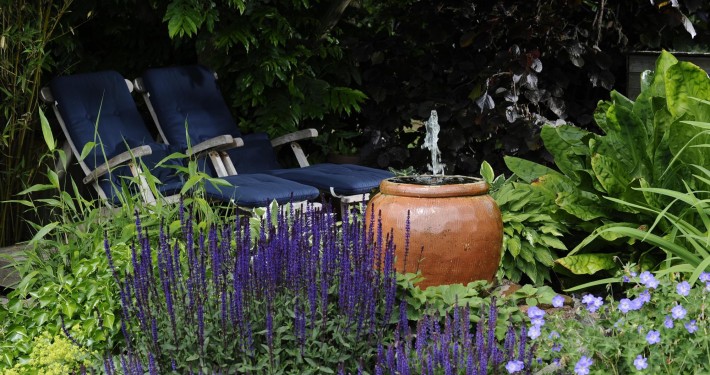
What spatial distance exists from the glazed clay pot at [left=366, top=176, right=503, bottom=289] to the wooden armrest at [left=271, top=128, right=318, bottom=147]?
224cm

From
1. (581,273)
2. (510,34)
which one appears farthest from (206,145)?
(581,273)

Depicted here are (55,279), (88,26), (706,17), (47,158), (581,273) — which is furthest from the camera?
(88,26)

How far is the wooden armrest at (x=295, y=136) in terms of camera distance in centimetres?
565

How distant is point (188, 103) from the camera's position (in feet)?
18.8

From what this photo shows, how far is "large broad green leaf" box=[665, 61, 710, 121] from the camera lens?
3602 millimetres

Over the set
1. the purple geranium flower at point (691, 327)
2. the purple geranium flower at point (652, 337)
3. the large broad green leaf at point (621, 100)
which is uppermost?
the large broad green leaf at point (621, 100)

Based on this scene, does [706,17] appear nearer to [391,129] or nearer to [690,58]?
[690,58]

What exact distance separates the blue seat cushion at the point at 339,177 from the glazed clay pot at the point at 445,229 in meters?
1.49

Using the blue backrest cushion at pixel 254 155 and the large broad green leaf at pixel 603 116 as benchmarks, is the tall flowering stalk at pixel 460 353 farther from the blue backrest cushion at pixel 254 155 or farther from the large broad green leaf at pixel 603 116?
the blue backrest cushion at pixel 254 155

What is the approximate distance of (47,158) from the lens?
525cm

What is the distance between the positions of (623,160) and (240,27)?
2.62 meters

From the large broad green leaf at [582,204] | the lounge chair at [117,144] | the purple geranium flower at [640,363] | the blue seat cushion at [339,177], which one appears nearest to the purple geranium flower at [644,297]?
the purple geranium flower at [640,363]

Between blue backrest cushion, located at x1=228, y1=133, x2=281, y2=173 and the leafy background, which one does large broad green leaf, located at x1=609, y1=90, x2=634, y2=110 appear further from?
blue backrest cushion, located at x1=228, y1=133, x2=281, y2=173

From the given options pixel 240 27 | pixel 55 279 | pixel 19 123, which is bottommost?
pixel 55 279
